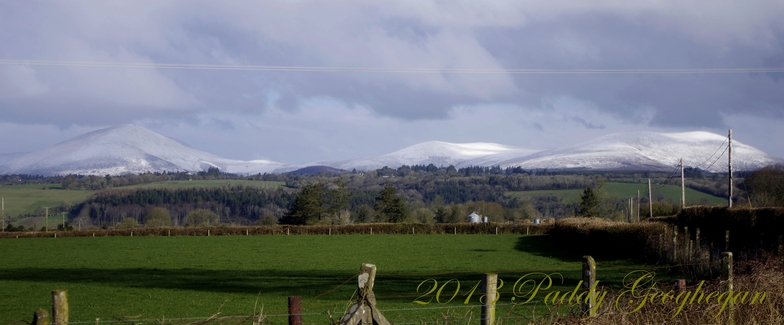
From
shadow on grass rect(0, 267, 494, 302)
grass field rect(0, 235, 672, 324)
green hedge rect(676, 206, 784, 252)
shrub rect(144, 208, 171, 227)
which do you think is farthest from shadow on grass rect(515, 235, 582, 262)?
shrub rect(144, 208, 171, 227)

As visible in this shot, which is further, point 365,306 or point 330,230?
point 330,230

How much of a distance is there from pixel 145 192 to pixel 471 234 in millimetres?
102388

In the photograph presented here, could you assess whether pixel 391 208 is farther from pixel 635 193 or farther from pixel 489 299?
pixel 489 299

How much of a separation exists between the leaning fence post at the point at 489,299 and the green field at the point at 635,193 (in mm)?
87713

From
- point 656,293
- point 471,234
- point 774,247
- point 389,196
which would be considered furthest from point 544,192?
point 656,293

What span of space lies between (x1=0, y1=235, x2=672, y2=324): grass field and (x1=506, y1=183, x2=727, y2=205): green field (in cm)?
5692

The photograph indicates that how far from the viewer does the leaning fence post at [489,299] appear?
18.0ft

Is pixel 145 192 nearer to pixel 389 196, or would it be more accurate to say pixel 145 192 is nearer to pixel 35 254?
pixel 389 196

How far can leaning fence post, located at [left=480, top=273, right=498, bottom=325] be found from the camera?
5484 millimetres

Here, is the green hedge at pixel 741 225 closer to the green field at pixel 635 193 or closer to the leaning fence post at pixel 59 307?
the leaning fence post at pixel 59 307

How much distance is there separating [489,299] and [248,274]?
76.6 feet

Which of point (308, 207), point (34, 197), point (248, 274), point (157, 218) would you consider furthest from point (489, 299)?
point (34, 197)

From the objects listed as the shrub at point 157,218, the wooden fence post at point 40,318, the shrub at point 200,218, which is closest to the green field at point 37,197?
the shrub at point 157,218

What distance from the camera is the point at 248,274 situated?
91.0 ft
